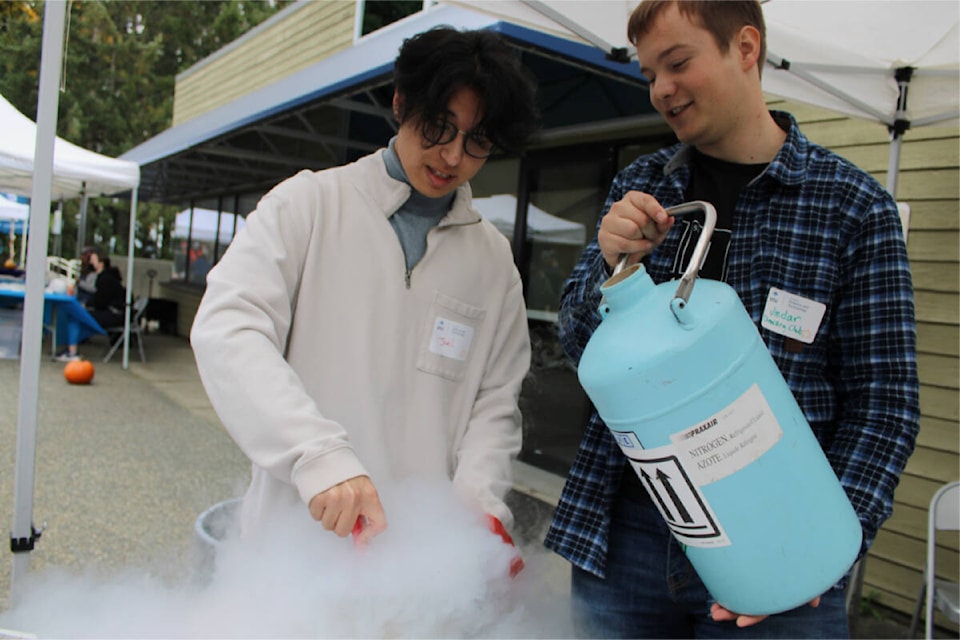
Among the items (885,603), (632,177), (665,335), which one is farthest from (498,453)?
(885,603)

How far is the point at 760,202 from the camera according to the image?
1.21 meters

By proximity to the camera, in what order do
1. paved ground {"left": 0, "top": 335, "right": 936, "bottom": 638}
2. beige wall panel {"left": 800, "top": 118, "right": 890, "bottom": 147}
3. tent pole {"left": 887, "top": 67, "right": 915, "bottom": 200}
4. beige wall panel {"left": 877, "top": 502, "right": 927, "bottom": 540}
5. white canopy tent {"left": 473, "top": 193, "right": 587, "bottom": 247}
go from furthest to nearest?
white canopy tent {"left": 473, "top": 193, "right": 587, "bottom": 247}, beige wall panel {"left": 800, "top": 118, "right": 890, "bottom": 147}, beige wall panel {"left": 877, "top": 502, "right": 927, "bottom": 540}, tent pole {"left": 887, "top": 67, "right": 915, "bottom": 200}, paved ground {"left": 0, "top": 335, "right": 936, "bottom": 638}

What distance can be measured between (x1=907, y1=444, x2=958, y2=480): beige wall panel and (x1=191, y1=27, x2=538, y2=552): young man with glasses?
280 cm

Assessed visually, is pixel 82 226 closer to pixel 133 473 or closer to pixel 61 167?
pixel 61 167

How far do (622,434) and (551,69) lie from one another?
343cm

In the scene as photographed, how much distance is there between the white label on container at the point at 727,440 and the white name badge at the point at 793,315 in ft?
0.98

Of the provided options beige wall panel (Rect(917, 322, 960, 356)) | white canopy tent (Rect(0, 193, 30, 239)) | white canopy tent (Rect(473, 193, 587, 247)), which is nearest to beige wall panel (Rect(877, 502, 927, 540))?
beige wall panel (Rect(917, 322, 960, 356))

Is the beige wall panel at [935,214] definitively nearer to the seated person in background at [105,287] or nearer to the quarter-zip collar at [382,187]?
the quarter-zip collar at [382,187]

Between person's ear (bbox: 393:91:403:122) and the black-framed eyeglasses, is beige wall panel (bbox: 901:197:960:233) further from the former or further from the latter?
person's ear (bbox: 393:91:403:122)

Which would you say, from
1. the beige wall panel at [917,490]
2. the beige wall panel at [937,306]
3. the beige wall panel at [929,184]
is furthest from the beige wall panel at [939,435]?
the beige wall panel at [929,184]

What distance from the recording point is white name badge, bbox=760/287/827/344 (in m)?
1.12

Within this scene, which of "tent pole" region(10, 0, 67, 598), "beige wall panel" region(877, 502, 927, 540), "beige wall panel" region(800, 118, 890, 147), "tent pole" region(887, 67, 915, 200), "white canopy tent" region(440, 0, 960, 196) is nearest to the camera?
"tent pole" region(10, 0, 67, 598)

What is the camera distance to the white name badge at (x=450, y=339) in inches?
50.6

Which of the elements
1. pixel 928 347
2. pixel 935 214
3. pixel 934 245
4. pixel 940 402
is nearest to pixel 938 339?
pixel 928 347
